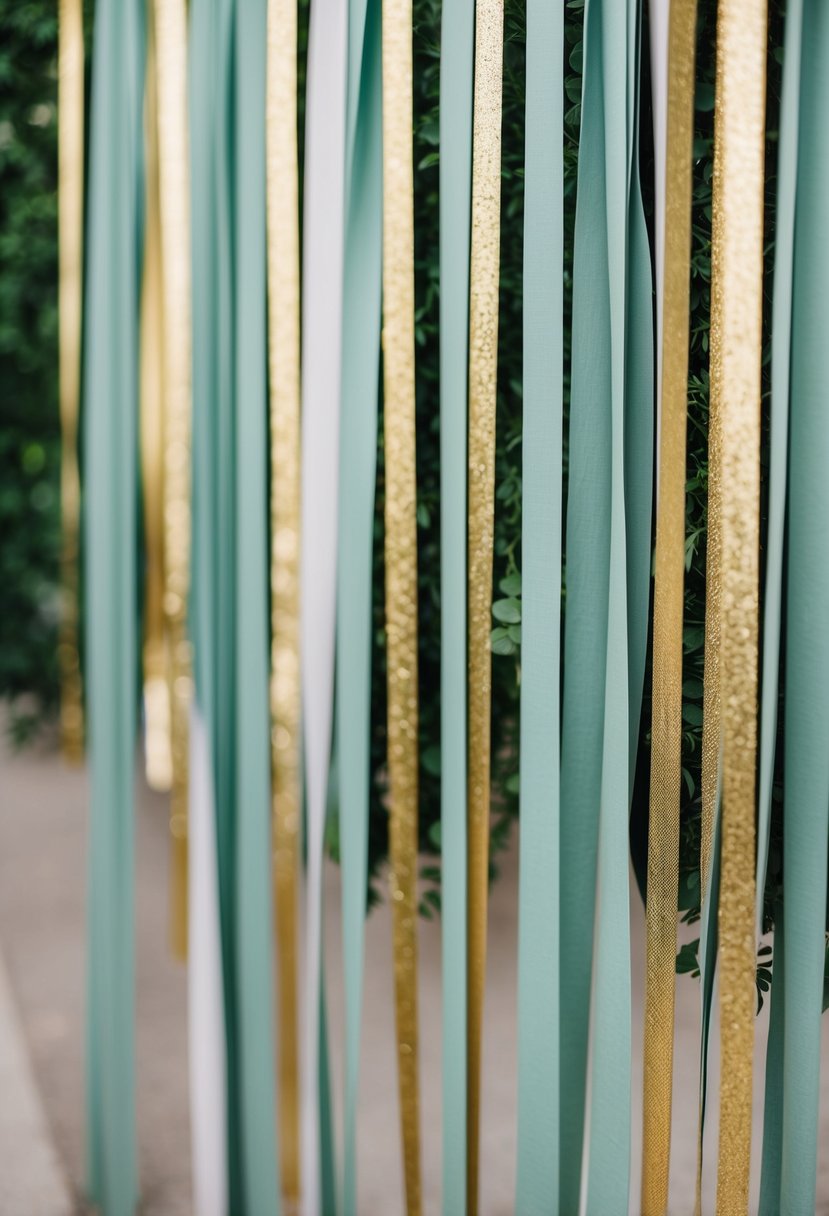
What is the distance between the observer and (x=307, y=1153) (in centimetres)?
147

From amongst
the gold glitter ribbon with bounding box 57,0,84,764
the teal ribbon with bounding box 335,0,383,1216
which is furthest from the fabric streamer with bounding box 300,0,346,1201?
the gold glitter ribbon with bounding box 57,0,84,764

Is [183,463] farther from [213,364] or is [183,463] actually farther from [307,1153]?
[307,1153]

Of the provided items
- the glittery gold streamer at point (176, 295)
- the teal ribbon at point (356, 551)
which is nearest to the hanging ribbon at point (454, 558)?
the teal ribbon at point (356, 551)

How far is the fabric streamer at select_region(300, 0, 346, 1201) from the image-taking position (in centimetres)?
135

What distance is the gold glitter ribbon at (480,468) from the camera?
1184 millimetres

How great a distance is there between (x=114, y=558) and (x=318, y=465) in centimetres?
44

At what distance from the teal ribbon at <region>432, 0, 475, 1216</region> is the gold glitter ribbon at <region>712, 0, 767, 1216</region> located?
0.31m

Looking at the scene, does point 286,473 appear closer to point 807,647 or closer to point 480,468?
point 480,468

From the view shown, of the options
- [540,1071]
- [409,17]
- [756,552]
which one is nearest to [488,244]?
[409,17]

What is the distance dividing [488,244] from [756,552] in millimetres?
508

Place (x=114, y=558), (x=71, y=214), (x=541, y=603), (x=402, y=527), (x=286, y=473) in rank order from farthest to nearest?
(x=71, y=214) < (x=114, y=558) < (x=286, y=473) < (x=402, y=527) < (x=541, y=603)

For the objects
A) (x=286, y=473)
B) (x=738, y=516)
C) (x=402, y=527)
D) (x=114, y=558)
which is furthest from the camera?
(x=114, y=558)

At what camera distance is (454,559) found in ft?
4.21

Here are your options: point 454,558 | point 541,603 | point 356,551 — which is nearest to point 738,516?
point 541,603
